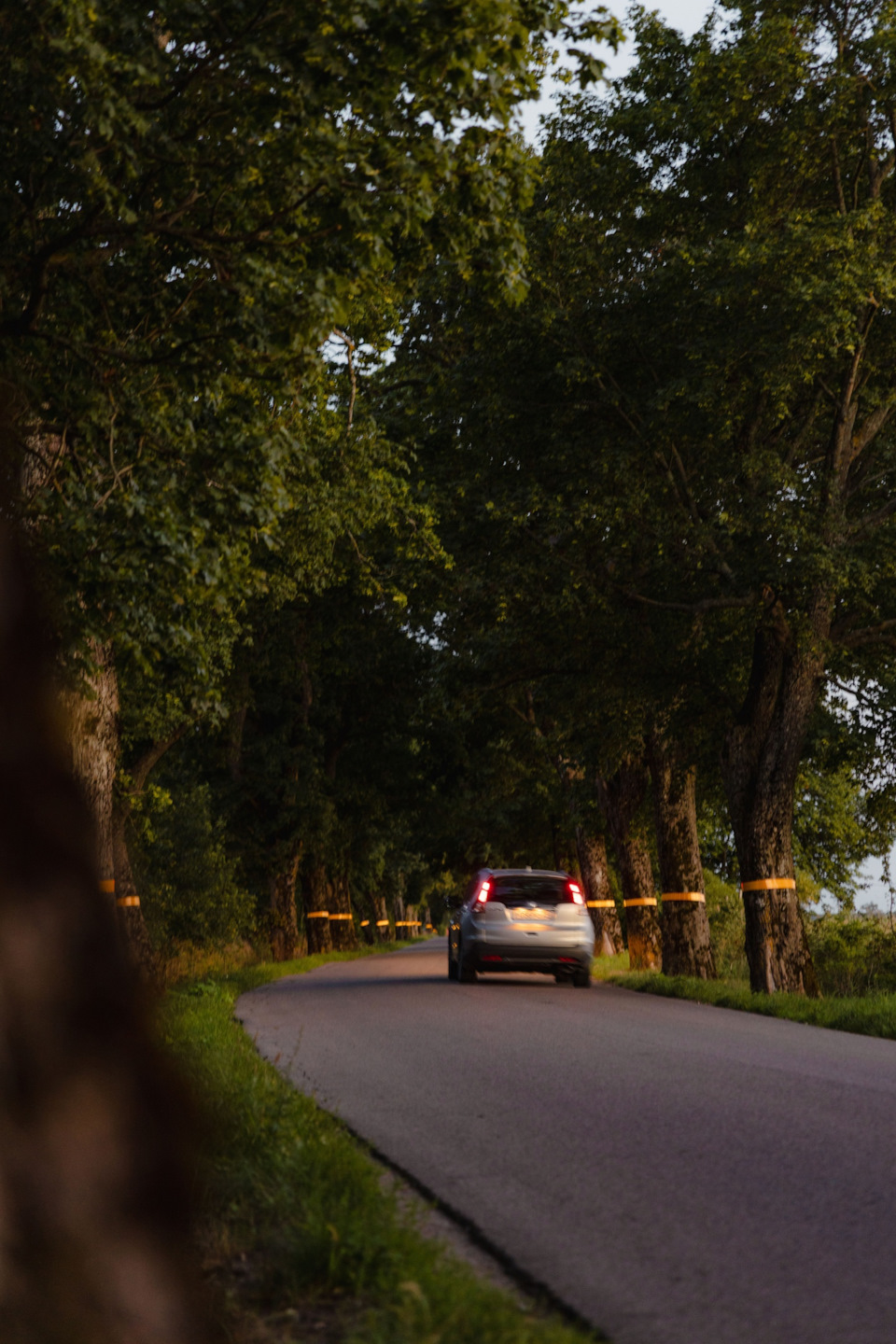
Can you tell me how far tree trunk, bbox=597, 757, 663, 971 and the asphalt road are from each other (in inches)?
491

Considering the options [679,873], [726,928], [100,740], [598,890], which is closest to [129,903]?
[100,740]

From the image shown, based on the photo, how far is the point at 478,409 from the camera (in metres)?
20.0

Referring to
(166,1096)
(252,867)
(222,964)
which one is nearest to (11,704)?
(166,1096)

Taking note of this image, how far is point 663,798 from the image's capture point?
2511 cm

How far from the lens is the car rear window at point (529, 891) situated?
71.9ft

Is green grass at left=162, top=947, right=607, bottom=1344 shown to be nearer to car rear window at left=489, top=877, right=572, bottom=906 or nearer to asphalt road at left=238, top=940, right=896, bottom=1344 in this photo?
asphalt road at left=238, top=940, right=896, bottom=1344

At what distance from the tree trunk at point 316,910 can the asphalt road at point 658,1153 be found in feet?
95.4

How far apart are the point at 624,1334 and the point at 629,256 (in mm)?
16974

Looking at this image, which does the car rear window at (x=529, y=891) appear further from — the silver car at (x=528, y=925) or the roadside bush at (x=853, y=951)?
the roadside bush at (x=853, y=951)

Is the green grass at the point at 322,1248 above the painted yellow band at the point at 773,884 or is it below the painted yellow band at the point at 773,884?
below

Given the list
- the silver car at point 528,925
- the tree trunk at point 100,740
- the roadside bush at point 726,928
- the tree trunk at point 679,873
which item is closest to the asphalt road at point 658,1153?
the tree trunk at point 100,740

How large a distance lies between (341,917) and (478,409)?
105 ft

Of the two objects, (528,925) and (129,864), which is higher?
(129,864)

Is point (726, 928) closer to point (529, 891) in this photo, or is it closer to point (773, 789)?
point (529, 891)
